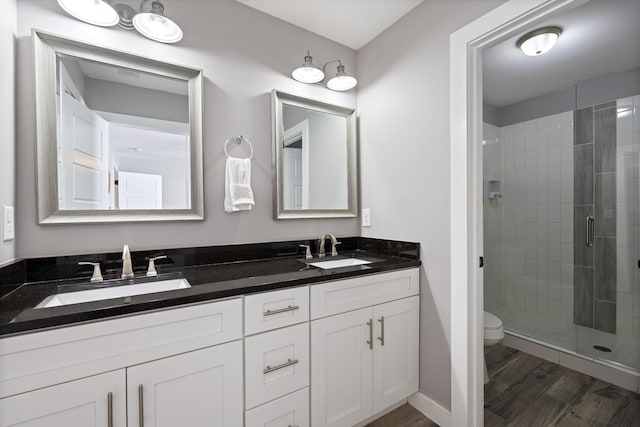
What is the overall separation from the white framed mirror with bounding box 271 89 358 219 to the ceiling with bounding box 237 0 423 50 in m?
0.49

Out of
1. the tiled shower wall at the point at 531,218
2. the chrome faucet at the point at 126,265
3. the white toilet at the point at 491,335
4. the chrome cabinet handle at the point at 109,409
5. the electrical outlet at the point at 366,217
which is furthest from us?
the tiled shower wall at the point at 531,218

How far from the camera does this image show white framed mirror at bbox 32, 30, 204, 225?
1.23 meters

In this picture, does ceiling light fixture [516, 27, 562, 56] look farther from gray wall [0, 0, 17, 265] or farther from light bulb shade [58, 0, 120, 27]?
gray wall [0, 0, 17, 265]

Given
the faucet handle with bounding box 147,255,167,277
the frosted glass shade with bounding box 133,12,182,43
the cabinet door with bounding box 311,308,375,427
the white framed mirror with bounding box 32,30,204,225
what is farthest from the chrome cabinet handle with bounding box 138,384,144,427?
the frosted glass shade with bounding box 133,12,182,43

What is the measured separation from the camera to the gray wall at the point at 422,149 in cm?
155

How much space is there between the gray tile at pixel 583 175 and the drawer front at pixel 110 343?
2.85 m

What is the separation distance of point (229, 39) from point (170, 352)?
5.41 feet

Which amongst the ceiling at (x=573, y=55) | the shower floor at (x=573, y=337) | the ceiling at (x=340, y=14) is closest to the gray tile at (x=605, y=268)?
the shower floor at (x=573, y=337)

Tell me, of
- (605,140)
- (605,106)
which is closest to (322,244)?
(605,140)

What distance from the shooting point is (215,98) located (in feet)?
5.27

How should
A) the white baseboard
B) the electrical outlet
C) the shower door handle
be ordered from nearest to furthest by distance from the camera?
the white baseboard < the electrical outlet < the shower door handle

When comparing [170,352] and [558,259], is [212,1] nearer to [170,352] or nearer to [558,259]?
[170,352]

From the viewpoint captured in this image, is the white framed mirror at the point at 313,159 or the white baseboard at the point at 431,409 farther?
the white framed mirror at the point at 313,159

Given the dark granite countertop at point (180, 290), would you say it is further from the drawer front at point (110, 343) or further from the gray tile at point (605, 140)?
the gray tile at point (605, 140)
